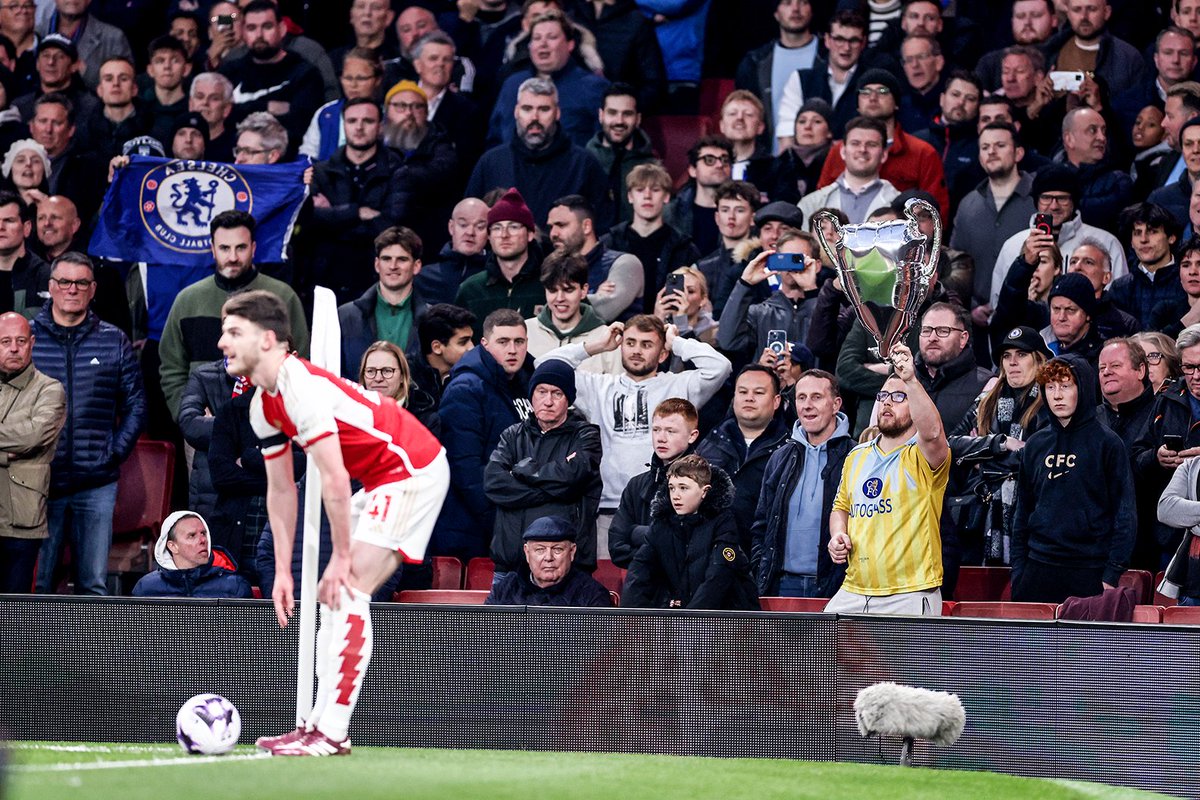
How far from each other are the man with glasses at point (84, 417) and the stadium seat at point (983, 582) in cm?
556

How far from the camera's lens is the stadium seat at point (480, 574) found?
38.1ft

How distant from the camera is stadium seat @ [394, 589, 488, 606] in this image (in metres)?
10.9

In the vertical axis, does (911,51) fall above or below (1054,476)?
above

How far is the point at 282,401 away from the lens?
7.69m

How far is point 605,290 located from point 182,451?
337 cm

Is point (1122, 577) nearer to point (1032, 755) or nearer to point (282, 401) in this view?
point (1032, 755)

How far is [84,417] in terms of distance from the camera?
12.3 m

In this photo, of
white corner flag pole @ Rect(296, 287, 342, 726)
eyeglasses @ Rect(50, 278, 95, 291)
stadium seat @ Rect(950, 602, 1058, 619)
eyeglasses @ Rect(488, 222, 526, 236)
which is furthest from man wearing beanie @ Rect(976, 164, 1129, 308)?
eyeglasses @ Rect(50, 278, 95, 291)

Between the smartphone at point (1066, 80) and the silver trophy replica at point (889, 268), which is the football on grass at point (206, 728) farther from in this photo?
the smartphone at point (1066, 80)

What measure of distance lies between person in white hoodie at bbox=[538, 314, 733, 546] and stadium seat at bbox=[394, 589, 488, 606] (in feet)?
4.11

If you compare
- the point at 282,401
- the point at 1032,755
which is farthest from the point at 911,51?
the point at 282,401

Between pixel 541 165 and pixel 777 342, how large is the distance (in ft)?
11.0

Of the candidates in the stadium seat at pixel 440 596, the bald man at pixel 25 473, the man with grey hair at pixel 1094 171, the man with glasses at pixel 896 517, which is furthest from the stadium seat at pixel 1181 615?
the bald man at pixel 25 473

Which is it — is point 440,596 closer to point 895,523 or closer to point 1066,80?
point 895,523
